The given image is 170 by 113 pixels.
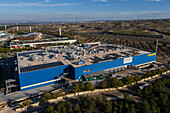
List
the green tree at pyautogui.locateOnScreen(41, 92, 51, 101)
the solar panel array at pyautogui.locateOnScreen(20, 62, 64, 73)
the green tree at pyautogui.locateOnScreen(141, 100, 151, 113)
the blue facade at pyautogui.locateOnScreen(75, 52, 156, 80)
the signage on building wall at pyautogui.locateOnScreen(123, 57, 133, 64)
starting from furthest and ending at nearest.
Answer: the signage on building wall at pyautogui.locateOnScreen(123, 57, 133, 64) < the blue facade at pyautogui.locateOnScreen(75, 52, 156, 80) < the solar panel array at pyautogui.locateOnScreen(20, 62, 64, 73) < the green tree at pyautogui.locateOnScreen(41, 92, 51, 101) < the green tree at pyautogui.locateOnScreen(141, 100, 151, 113)

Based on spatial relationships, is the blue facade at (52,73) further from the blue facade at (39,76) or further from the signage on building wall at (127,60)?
the signage on building wall at (127,60)

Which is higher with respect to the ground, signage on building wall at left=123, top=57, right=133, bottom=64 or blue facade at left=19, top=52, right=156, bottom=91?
signage on building wall at left=123, top=57, right=133, bottom=64

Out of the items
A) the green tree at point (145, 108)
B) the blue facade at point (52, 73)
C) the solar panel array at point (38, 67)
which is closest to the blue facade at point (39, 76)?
the blue facade at point (52, 73)

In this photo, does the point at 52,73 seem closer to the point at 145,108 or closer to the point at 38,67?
the point at 38,67

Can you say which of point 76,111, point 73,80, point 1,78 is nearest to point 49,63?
point 73,80

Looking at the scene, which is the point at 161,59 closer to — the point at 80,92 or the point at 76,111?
the point at 80,92

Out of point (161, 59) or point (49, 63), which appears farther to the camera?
point (161, 59)

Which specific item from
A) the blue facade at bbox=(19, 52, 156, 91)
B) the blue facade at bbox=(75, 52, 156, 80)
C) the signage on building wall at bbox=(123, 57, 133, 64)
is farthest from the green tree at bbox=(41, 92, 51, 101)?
the signage on building wall at bbox=(123, 57, 133, 64)

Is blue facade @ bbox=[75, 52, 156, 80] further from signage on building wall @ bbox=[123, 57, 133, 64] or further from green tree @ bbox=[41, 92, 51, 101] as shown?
green tree @ bbox=[41, 92, 51, 101]

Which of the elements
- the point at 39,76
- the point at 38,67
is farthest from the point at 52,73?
the point at 38,67
